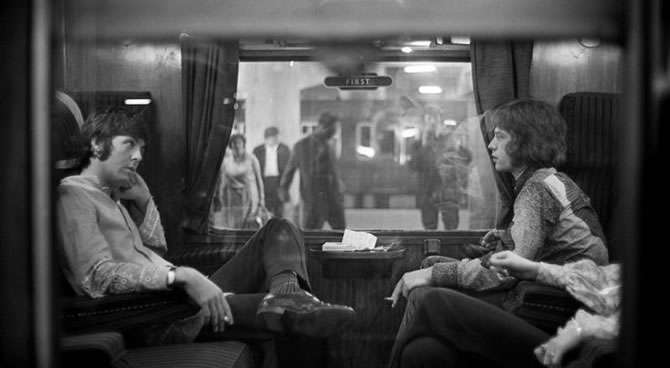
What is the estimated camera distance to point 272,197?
5.64ft

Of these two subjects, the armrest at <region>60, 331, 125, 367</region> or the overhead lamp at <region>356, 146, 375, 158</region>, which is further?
the overhead lamp at <region>356, 146, 375, 158</region>

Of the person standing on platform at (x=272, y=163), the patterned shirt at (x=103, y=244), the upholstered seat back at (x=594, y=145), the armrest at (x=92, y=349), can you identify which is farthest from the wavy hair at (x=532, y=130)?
the armrest at (x=92, y=349)

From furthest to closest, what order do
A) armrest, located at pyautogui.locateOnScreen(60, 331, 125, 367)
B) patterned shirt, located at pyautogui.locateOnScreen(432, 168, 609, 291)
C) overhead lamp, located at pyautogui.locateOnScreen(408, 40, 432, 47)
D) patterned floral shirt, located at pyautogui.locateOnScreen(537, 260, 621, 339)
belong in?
1. patterned shirt, located at pyautogui.locateOnScreen(432, 168, 609, 291)
2. overhead lamp, located at pyautogui.locateOnScreen(408, 40, 432, 47)
3. patterned floral shirt, located at pyautogui.locateOnScreen(537, 260, 621, 339)
4. armrest, located at pyautogui.locateOnScreen(60, 331, 125, 367)

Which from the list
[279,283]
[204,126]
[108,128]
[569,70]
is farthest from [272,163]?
[569,70]

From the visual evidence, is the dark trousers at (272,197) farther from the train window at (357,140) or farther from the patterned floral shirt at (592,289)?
the patterned floral shirt at (592,289)

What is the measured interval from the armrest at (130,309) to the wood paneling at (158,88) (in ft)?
0.55

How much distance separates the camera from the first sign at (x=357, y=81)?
167 centimetres

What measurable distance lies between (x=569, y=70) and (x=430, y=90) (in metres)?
0.33

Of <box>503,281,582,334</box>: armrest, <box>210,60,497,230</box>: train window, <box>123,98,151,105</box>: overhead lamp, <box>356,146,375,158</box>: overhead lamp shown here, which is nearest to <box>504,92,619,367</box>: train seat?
<box>503,281,582,334</box>: armrest

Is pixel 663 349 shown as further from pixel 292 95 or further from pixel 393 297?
pixel 292 95

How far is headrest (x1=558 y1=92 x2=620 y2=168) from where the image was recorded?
1.58m

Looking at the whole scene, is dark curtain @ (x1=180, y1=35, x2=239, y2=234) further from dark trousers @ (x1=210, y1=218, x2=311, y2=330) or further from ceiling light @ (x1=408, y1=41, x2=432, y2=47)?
ceiling light @ (x1=408, y1=41, x2=432, y2=47)

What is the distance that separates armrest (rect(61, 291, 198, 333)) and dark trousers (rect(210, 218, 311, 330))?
0.10m

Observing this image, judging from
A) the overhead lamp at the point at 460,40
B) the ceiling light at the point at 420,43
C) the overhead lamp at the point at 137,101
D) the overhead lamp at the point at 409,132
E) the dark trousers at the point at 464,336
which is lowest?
the dark trousers at the point at 464,336
